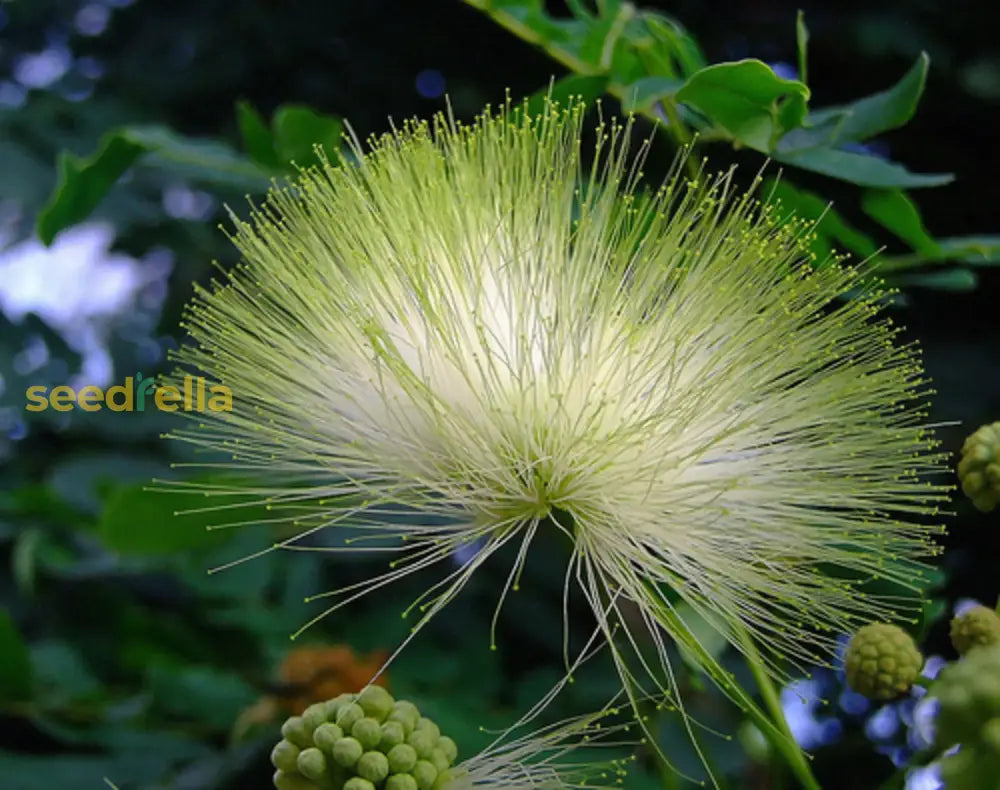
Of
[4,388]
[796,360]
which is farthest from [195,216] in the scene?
[796,360]

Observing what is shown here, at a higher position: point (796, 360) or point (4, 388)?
point (4, 388)

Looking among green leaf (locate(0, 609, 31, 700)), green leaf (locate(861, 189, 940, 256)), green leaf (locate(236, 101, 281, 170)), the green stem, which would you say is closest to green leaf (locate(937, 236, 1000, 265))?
green leaf (locate(861, 189, 940, 256))

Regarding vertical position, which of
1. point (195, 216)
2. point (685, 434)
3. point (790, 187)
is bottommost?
point (685, 434)

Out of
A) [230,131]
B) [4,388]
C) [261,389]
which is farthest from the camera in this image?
[230,131]

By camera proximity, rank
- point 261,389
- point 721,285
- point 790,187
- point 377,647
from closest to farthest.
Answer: point 721,285 < point 261,389 < point 790,187 < point 377,647

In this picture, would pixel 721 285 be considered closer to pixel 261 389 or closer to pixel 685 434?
pixel 685 434

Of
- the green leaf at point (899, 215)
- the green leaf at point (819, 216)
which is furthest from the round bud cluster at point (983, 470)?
the green leaf at point (899, 215)
